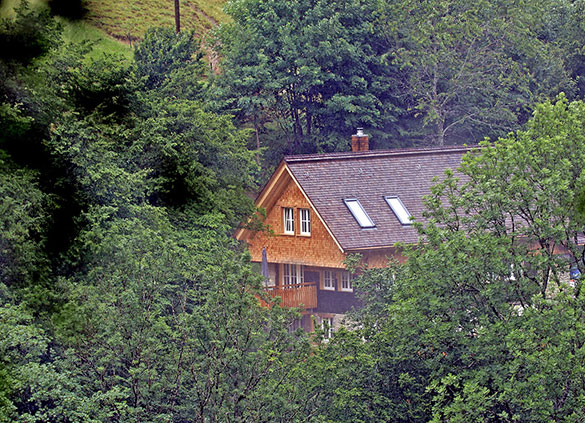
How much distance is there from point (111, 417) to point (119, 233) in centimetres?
633

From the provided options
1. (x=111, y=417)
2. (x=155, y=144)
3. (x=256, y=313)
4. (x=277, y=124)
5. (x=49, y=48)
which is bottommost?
(x=111, y=417)

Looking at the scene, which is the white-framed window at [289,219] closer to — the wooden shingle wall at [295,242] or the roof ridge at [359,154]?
the wooden shingle wall at [295,242]

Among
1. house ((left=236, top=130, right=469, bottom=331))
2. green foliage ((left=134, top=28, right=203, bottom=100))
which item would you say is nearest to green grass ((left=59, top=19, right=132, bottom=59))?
green foliage ((left=134, top=28, right=203, bottom=100))

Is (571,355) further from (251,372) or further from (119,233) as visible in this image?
(119,233)

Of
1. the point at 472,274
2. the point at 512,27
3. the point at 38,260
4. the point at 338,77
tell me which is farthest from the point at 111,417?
the point at 512,27

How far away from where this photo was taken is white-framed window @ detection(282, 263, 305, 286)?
3801 cm

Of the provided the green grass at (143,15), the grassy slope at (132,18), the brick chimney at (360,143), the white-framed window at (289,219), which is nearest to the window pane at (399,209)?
the white-framed window at (289,219)

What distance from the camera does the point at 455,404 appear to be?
1755 cm

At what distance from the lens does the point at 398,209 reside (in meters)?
37.2

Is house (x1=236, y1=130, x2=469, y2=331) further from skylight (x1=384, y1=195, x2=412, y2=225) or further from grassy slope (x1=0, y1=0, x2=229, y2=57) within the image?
grassy slope (x1=0, y1=0, x2=229, y2=57)

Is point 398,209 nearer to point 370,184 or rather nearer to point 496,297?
point 370,184

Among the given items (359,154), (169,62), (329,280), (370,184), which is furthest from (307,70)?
(329,280)

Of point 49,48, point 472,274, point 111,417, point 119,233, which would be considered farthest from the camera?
point 49,48

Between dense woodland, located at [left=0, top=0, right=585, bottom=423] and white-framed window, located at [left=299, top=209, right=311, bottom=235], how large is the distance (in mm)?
6079
